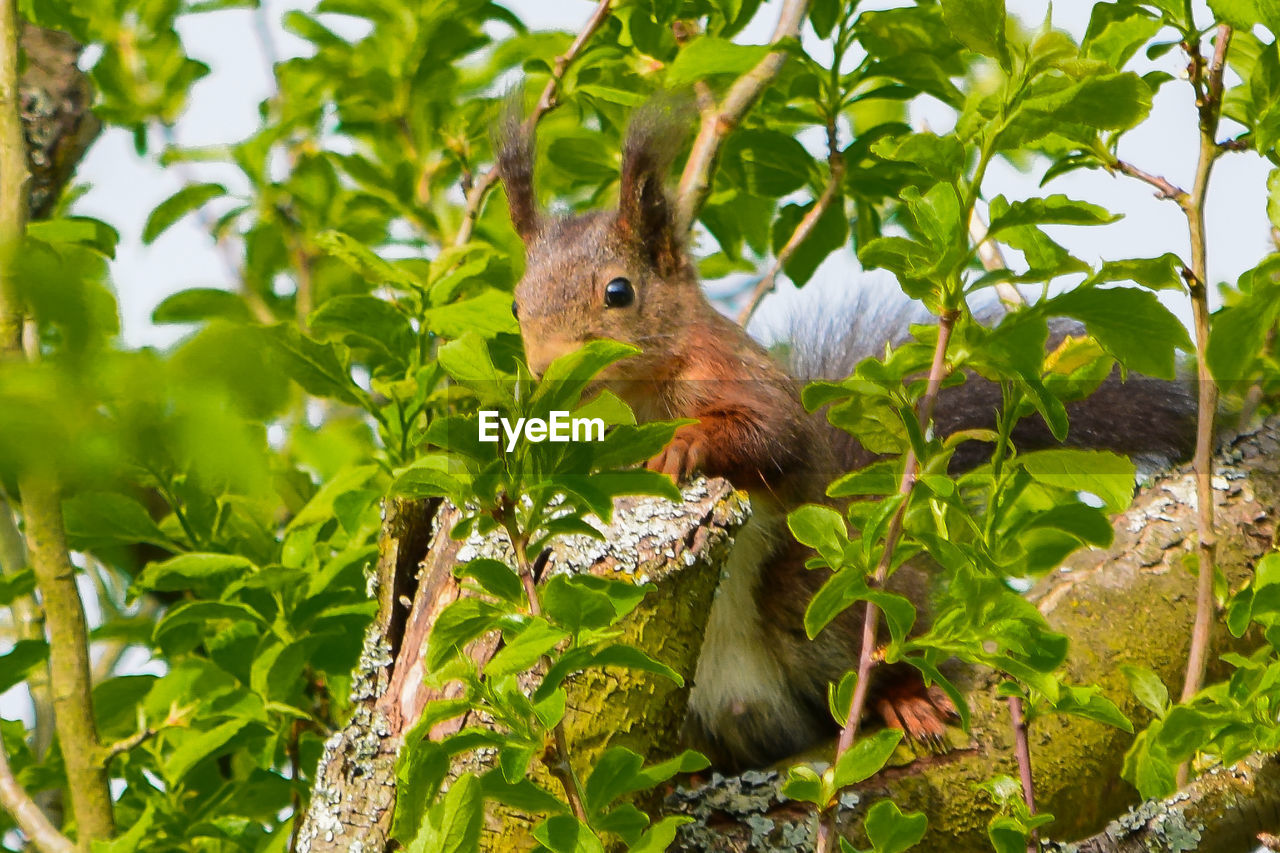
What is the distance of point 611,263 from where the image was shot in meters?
2.37

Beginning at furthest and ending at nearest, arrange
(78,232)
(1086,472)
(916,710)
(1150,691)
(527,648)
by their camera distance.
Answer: (916,710) < (78,232) < (1150,691) < (1086,472) < (527,648)

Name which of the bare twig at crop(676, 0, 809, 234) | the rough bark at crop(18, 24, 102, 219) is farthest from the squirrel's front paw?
the rough bark at crop(18, 24, 102, 219)

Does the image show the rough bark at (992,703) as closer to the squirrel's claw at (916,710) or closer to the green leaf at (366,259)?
the squirrel's claw at (916,710)

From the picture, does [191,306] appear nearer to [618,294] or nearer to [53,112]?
[618,294]

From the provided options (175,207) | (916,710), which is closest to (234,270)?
(175,207)

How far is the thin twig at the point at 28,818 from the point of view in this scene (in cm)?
164

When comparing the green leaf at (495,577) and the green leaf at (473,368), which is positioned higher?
the green leaf at (473,368)

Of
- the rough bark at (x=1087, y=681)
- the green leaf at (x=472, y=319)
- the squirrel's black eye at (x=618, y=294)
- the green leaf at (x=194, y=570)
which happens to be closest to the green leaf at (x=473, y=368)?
the green leaf at (x=472, y=319)

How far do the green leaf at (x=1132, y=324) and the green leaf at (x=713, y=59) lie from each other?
756 mm

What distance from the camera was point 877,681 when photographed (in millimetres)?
2105

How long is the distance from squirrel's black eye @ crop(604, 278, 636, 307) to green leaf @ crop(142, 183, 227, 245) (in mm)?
744

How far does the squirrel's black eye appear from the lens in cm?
233

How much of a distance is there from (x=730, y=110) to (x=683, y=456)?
553 millimetres

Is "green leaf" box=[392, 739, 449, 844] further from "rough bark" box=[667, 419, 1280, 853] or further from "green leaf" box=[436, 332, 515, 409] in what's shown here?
"rough bark" box=[667, 419, 1280, 853]
